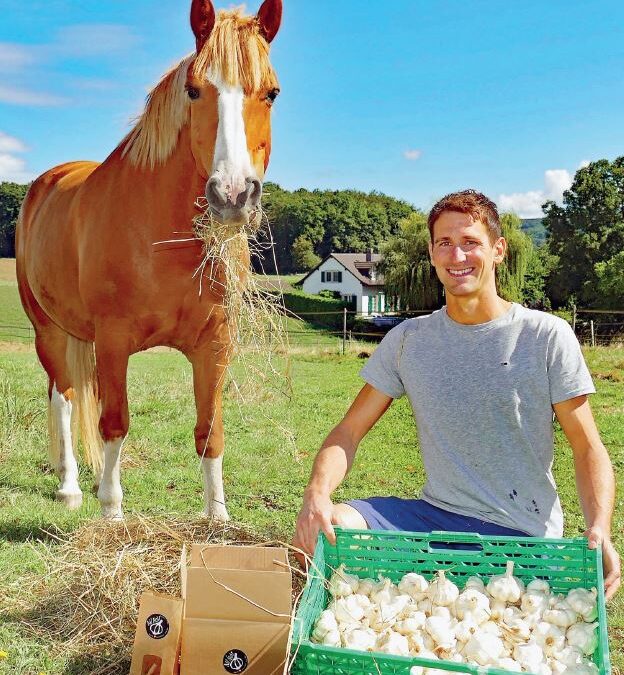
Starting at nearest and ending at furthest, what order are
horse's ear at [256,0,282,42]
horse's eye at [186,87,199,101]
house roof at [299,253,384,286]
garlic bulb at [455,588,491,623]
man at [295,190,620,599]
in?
garlic bulb at [455,588,491,623] → man at [295,190,620,599] → horse's eye at [186,87,199,101] → horse's ear at [256,0,282,42] → house roof at [299,253,384,286]

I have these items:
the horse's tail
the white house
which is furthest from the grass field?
the white house

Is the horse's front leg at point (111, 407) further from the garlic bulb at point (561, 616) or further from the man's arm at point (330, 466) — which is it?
the garlic bulb at point (561, 616)

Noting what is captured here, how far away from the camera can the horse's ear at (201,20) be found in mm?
2824

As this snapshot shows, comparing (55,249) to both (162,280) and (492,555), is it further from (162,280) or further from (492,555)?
(492,555)

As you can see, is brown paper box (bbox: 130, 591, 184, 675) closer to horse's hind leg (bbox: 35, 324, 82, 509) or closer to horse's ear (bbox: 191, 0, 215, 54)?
horse's ear (bbox: 191, 0, 215, 54)

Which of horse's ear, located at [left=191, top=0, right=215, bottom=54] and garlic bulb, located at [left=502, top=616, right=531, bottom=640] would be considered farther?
horse's ear, located at [left=191, top=0, right=215, bottom=54]

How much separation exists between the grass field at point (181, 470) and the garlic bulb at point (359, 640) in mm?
1070

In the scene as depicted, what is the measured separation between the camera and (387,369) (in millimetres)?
2566

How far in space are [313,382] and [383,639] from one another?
891 cm

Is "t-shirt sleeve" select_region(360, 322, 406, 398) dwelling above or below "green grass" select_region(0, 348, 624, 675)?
above

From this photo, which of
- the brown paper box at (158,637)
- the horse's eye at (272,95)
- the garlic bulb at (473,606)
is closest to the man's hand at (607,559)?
the garlic bulb at (473,606)

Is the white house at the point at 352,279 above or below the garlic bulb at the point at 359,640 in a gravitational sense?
above

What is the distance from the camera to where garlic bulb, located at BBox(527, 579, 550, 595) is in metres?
1.94

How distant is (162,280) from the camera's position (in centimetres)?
322
